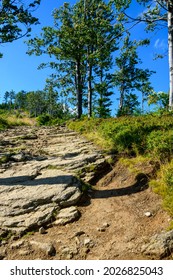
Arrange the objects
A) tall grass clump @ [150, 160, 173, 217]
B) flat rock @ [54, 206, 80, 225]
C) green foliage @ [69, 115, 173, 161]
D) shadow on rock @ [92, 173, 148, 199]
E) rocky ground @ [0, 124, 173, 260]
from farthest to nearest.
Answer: green foliage @ [69, 115, 173, 161] → shadow on rock @ [92, 173, 148, 199] → flat rock @ [54, 206, 80, 225] → tall grass clump @ [150, 160, 173, 217] → rocky ground @ [0, 124, 173, 260]

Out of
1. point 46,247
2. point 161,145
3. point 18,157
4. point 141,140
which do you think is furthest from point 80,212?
point 18,157

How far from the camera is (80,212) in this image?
6105 mm

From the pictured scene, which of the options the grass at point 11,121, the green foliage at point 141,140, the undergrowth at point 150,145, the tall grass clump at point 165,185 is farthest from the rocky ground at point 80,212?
the grass at point 11,121

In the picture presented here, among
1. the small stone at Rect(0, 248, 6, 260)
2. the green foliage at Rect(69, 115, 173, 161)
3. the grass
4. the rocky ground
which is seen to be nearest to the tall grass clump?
the rocky ground

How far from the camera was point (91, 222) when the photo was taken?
5656 mm

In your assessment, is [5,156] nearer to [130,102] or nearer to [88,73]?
[88,73]

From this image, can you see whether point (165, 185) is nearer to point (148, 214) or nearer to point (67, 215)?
point (148, 214)

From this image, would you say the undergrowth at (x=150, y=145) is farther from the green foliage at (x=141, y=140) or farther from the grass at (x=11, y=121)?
the grass at (x=11, y=121)

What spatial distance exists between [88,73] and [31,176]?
816 inches

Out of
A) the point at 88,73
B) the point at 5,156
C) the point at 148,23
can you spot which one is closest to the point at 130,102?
the point at 88,73

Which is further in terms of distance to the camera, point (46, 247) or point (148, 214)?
point (148, 214)

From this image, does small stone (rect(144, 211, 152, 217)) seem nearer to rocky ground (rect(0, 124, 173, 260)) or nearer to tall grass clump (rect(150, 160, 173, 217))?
rocky ground (rect(0, 124, 173, 260))

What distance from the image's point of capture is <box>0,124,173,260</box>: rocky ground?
15.7 ft

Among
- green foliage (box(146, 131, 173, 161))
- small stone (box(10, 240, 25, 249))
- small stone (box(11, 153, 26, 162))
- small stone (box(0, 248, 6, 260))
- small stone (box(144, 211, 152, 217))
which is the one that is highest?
green foliage (box(146, 131, 173, 161))
